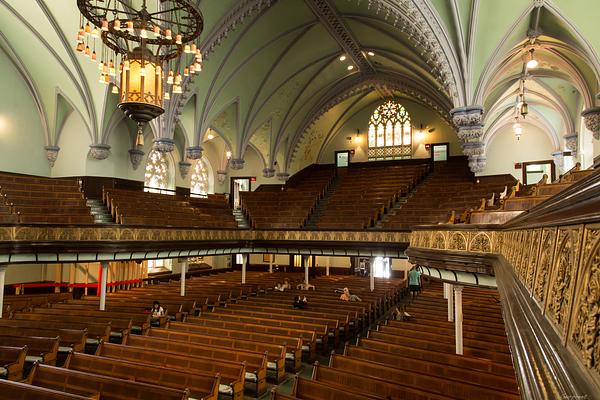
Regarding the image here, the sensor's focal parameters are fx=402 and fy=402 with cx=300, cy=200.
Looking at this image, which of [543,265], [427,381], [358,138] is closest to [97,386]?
[427,381]

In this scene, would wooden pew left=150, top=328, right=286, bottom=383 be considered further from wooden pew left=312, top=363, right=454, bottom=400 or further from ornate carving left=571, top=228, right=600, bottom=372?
ornate carving left=571, top=228, right=600, bottom=372

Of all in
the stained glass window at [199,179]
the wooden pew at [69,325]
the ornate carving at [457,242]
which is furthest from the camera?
the stained glass window at [199,179]

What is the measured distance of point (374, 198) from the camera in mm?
22703

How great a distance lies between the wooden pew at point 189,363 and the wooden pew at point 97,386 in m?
1.05

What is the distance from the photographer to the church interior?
6.09 meters

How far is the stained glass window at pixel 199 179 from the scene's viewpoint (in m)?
29.0

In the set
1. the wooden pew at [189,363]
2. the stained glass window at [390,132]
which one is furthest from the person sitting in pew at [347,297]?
the stained glass window at [390,132]

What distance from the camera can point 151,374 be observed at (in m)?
6.99

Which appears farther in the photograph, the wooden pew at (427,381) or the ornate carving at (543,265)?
the wooden pew at (427,381)

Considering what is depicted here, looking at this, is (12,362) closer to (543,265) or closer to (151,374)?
(151,374)

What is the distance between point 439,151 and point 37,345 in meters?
25.1

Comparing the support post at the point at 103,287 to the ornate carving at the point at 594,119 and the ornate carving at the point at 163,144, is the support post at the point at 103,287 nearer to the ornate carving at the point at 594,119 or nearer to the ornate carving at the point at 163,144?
the ornate carving at the point at 163,144

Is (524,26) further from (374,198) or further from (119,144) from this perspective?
(119,144)

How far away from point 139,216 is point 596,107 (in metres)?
16.9
